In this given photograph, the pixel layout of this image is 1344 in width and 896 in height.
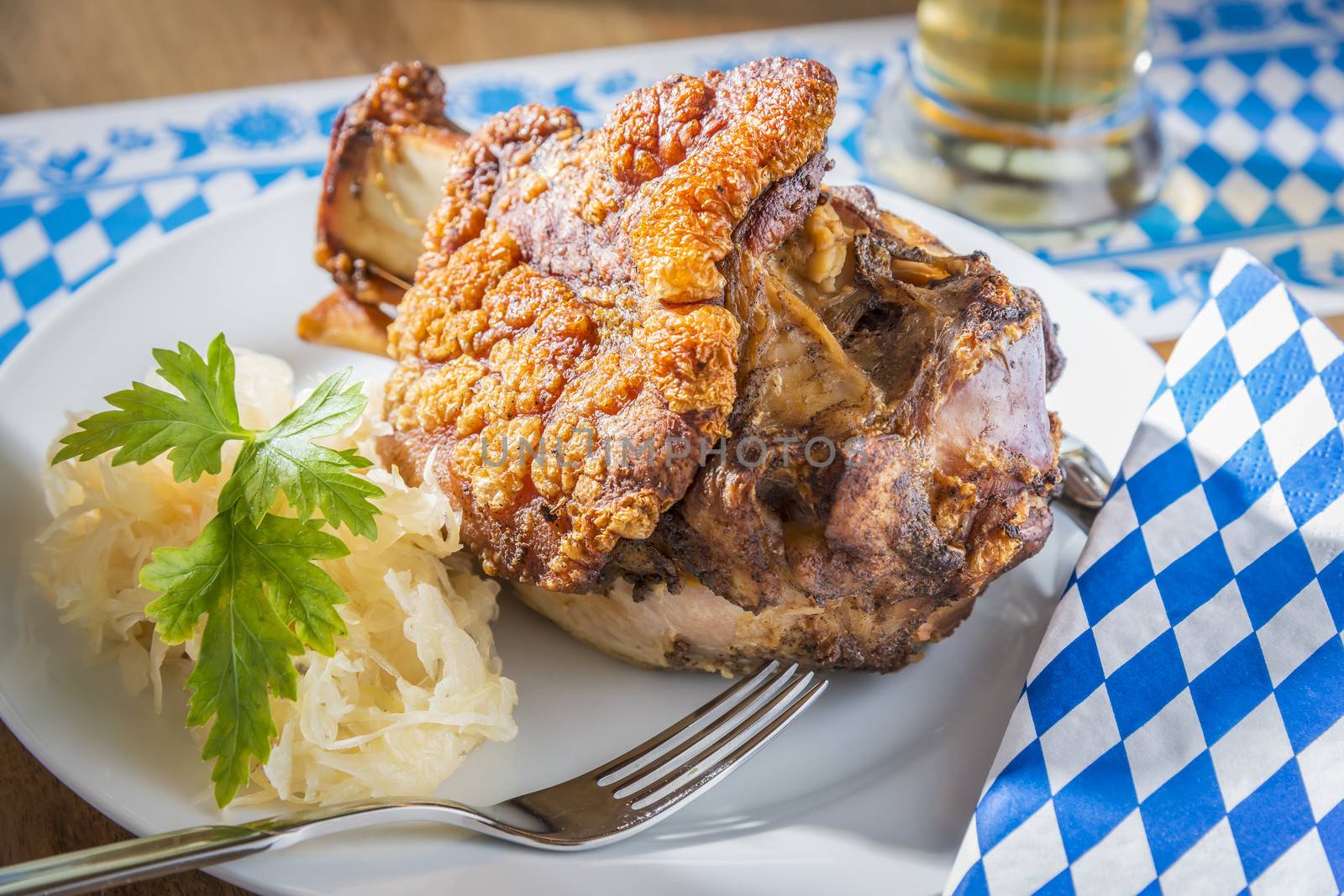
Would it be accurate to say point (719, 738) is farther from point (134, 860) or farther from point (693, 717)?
point (134, 860)

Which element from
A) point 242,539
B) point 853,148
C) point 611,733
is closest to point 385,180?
point 242,539

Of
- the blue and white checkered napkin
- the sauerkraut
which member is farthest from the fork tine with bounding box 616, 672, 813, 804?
the blue and white checkered napkin

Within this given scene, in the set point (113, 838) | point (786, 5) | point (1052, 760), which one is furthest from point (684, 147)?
point (786, 5)

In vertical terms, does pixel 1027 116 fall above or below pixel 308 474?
below

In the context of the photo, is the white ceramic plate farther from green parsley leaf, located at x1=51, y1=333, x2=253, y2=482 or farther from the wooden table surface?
the wooden table surface

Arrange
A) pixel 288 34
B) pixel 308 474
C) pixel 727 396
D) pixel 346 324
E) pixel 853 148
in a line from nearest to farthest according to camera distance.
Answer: pixel 727 396
pixel 308 474
pixel 346 324
pixel 853 148
pixel 288 34

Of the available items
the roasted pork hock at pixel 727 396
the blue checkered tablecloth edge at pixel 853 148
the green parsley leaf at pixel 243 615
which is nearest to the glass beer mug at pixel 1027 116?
the blue checkered tablecloth edge at pixel 853 148

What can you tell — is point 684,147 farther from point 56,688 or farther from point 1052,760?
point 56,688
